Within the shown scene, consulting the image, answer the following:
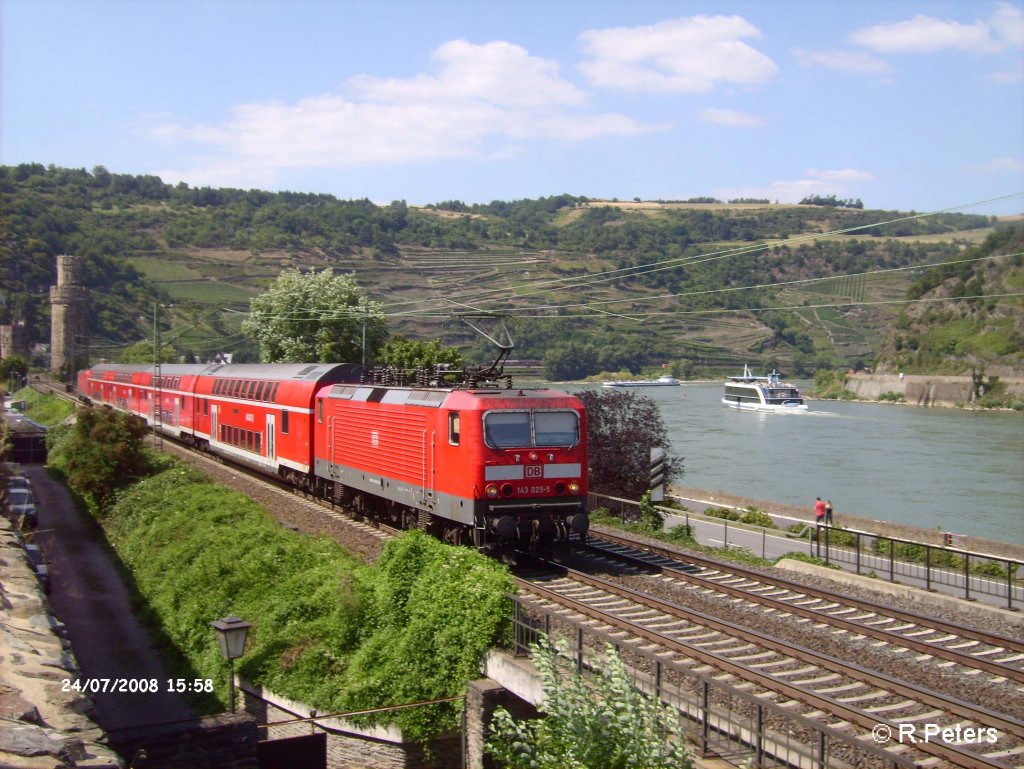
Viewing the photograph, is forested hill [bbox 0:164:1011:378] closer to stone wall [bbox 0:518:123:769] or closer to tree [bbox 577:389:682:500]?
tree [bbox 577:389:682:500]

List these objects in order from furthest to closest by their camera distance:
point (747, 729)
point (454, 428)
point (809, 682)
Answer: point (454, 428) < point (809, 682) < point (747, 729)

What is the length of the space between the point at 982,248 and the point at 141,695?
Result: 108 metres

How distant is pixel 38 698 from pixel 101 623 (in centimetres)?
A: 1218

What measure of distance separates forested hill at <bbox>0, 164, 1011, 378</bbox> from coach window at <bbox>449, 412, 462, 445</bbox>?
194 ft

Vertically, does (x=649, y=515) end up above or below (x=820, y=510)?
above

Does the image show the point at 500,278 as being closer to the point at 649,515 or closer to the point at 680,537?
the point at 649,515

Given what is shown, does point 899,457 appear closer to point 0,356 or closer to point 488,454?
point 488,454

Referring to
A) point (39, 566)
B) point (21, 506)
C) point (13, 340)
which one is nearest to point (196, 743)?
point (39, 566)

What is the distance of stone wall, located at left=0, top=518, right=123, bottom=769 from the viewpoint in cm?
633

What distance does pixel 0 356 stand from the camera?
282 ft

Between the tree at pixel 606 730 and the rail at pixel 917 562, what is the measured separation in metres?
9.22

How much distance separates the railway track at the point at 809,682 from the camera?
28.2 ft

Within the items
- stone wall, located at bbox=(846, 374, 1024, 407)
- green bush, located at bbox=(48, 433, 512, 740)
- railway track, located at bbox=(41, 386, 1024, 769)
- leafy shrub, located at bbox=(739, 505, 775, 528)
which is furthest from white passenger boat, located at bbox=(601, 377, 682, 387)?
railway track, located at bbox=(41, 386, 1024, 769)

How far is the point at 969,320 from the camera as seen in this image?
104938 millimetres
